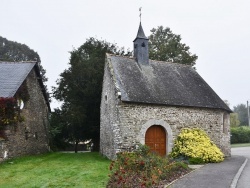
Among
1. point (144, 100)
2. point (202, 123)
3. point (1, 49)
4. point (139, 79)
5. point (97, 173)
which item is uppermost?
point (1, 49)

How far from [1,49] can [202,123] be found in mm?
38062

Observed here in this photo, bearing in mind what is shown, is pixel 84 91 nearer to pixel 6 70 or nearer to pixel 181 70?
pixel 6 70

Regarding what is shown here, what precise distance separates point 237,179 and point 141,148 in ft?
16.8

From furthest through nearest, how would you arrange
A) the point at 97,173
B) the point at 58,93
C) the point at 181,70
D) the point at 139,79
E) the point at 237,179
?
the point at 58,93 < the point at 181,70 < the point at 139,79 < the point at 97,173 < the point at 237,179

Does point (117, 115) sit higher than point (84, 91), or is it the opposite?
point (84, 91)

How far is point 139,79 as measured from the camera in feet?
57.8

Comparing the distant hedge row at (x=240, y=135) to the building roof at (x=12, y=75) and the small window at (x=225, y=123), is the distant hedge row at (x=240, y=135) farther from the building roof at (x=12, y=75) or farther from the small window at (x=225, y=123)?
the building roof at (x=12, y=75)

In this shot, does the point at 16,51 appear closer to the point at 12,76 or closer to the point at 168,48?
the point at 168,48

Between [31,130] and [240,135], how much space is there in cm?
3121

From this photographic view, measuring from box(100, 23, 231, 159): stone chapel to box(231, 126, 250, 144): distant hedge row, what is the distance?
21.2 m

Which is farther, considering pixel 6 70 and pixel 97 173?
pixel 6 70

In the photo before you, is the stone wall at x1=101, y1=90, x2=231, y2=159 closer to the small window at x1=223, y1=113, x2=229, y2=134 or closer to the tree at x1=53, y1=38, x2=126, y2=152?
the small window at x1=223, y1=113, x2=229, y2=134

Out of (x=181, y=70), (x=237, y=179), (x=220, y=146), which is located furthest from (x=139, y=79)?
(x=237, y=179)

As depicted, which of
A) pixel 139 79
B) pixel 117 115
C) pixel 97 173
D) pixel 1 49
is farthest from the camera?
pixel 1 49
